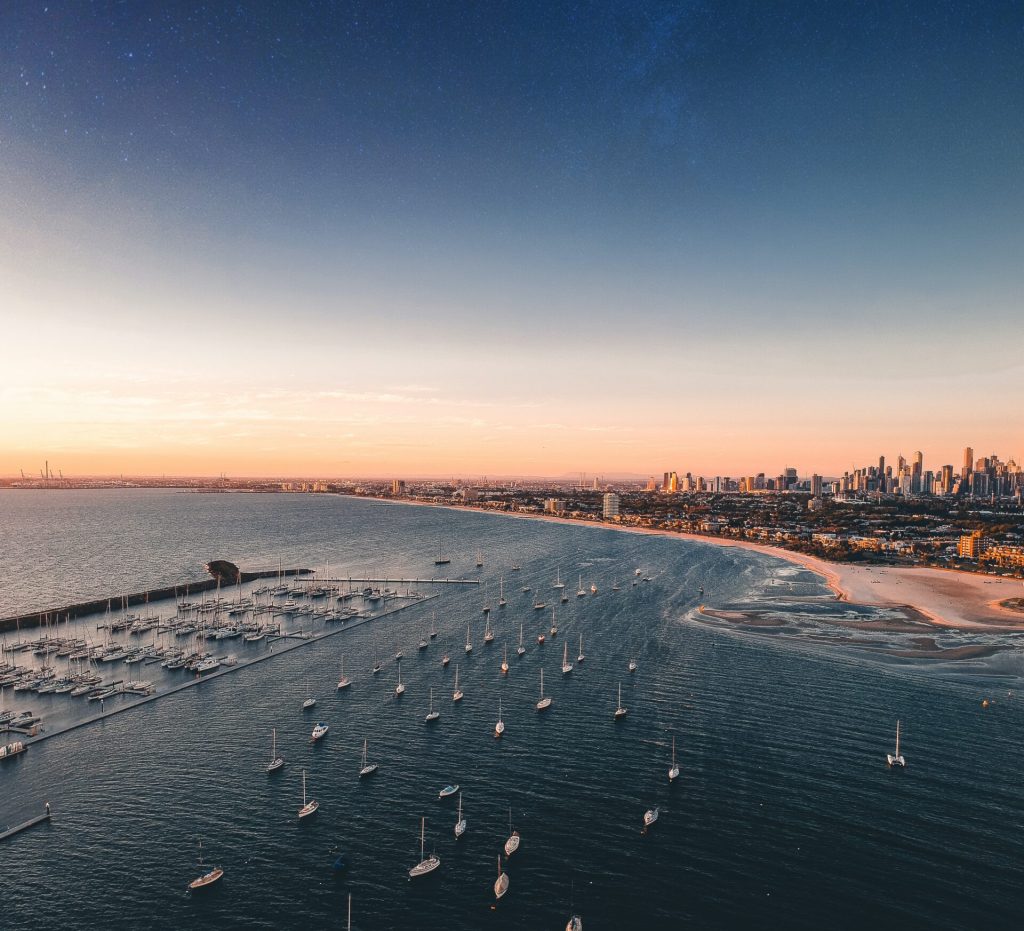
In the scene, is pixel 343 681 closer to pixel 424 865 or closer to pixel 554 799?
pixel 554 799

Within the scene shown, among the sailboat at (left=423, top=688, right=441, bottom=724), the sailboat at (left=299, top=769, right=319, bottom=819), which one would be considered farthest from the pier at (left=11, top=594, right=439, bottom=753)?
the sailboat at (left=423, top=688, right=441, bottom=724)

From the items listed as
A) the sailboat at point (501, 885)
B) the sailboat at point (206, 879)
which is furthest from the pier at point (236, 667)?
the sailboat at point (501, 885)

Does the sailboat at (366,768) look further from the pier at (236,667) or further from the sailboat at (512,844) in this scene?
the pier at (236,667)

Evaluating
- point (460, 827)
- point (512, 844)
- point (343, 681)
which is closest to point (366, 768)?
point (460, 827)

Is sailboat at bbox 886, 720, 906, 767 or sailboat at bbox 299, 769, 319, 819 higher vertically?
sailboat at bbox 886, 720, 906, 767

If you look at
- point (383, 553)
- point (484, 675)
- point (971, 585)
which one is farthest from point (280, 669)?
point (971, 585)

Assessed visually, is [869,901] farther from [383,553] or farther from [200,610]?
[383,553]

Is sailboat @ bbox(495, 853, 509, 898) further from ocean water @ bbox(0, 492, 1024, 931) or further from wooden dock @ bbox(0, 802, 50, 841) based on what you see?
wooden dock @ bbox(0, 802, 50, 841)
